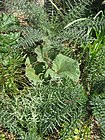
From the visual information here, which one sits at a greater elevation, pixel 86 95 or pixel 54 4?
pixel 54 4

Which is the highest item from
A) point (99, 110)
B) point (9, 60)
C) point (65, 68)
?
point (9, 60)

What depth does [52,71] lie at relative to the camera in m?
2.96

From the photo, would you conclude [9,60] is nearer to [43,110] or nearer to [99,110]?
[43,110]

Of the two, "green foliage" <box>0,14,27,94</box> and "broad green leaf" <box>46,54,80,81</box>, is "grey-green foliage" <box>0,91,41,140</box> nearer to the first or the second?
"green foliage" <box>0,14,27,94</box>

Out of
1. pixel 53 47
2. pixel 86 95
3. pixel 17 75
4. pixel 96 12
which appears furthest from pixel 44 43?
pixel 96 12

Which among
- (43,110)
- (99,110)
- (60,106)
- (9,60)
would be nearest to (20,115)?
(43,110)

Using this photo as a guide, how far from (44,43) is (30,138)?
809mm

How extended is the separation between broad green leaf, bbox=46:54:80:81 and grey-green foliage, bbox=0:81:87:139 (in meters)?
0.14

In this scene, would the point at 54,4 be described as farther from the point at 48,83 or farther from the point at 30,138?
the point at 30,138

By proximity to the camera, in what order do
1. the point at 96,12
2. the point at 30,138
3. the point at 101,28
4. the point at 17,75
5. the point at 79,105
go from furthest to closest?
the point at 96,12, the point at 101,28, the point at 17,75, the point at 79,105, the point at 30,138

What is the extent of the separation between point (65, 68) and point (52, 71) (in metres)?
0.11

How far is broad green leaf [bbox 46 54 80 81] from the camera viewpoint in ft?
9.63

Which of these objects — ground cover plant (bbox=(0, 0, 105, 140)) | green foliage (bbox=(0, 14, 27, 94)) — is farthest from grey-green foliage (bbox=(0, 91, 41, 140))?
green foliage (bbox=(0, 14, 27, 94))

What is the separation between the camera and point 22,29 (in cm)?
312
